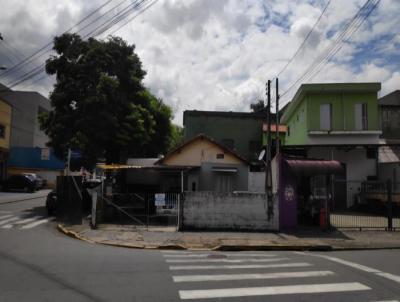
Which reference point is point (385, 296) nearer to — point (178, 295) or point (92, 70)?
point (178, 295)

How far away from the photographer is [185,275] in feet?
28.7

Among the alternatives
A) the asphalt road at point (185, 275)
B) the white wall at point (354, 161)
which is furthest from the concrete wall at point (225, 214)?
the white wall at point (354, 161)

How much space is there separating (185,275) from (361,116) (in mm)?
22588

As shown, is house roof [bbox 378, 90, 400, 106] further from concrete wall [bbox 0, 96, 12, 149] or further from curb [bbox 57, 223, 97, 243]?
concrete wall [bbox 0, 96, 12, 149]

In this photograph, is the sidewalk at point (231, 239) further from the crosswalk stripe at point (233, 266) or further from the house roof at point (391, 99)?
the house roof at point (391, 99)

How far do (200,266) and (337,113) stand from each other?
20.8 meters

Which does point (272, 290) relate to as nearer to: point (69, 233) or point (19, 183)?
point (69, 233)

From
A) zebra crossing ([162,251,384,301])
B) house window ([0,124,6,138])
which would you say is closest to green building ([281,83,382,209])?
zebra crossing ([162,251,384,301])

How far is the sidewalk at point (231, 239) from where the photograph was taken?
1395 centimetres

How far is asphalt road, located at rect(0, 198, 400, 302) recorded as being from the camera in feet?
23.3

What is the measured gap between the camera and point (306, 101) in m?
28.4

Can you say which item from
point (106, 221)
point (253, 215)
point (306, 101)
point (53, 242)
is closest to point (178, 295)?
point (53, 242)

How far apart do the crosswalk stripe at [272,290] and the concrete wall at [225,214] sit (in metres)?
9.40

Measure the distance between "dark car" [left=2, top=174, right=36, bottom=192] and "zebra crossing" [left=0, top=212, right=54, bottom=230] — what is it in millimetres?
18812
